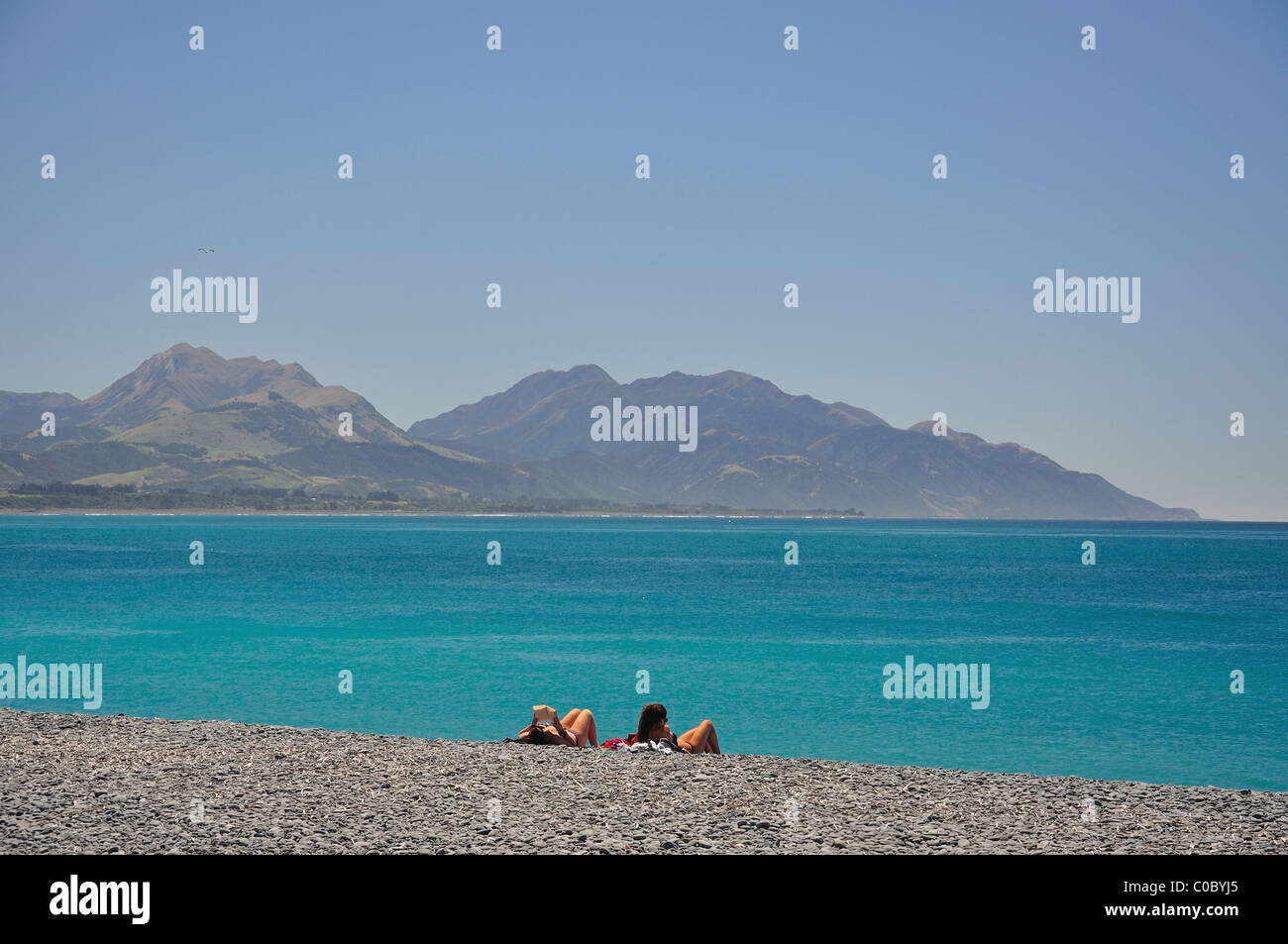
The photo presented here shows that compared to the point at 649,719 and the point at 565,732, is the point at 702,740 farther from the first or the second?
the point at 565,732

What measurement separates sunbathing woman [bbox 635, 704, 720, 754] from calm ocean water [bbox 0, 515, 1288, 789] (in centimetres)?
591

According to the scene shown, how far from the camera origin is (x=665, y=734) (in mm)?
15000

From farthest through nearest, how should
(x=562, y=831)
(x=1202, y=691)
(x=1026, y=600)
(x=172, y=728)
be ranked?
(x=1026, y=600) → (x=1202, y=691) → (x=172, y=728) → (x=562, y=831)

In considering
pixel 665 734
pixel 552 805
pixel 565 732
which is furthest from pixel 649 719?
pixel 552 805

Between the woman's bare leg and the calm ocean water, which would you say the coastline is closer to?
the woman's bare leg

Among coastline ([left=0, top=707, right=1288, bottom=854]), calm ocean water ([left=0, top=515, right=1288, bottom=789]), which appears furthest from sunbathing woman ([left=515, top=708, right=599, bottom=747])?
calm ocean water ([left=0, top=515, right=1288, bottom=789])

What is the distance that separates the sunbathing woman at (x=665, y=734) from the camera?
15000 mm

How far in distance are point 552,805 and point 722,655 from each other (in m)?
26.5

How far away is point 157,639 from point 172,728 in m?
24.6

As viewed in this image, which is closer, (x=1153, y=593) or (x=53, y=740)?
(x=53, y=740)

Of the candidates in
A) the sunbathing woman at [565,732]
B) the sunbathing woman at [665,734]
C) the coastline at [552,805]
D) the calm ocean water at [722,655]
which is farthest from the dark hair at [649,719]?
the calm ocean water at [722,655]

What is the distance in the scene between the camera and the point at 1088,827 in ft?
33.6
